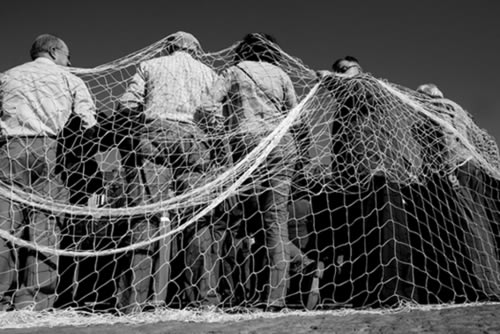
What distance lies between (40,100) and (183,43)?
3.61ft

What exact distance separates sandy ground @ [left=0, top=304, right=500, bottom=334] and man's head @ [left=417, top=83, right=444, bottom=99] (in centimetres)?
213

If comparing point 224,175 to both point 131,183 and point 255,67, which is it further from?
point 255,67

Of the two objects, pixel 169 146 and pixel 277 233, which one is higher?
pixel 169 146

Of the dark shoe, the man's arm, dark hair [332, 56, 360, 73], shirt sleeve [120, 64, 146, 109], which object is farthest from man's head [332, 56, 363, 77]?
the dark shoe

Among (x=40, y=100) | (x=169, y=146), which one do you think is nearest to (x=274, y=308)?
(x=169, y=146)

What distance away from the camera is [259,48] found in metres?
3.30

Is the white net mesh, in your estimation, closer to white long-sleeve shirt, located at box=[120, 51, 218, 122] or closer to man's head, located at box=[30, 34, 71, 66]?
white long-sleeve shirt, located at box=[120, 51, 218, 122]

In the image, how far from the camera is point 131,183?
9.22 ft

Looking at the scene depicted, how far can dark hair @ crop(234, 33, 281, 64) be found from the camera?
326 cm

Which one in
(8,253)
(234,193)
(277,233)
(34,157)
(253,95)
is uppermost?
(253,95)

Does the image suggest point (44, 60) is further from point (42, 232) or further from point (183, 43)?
point (42, 232)

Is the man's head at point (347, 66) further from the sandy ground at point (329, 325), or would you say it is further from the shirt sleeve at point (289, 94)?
the sandy ground at point (329, 325)

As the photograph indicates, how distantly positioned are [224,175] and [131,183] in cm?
61

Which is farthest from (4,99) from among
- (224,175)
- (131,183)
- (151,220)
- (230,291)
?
(230,291)
